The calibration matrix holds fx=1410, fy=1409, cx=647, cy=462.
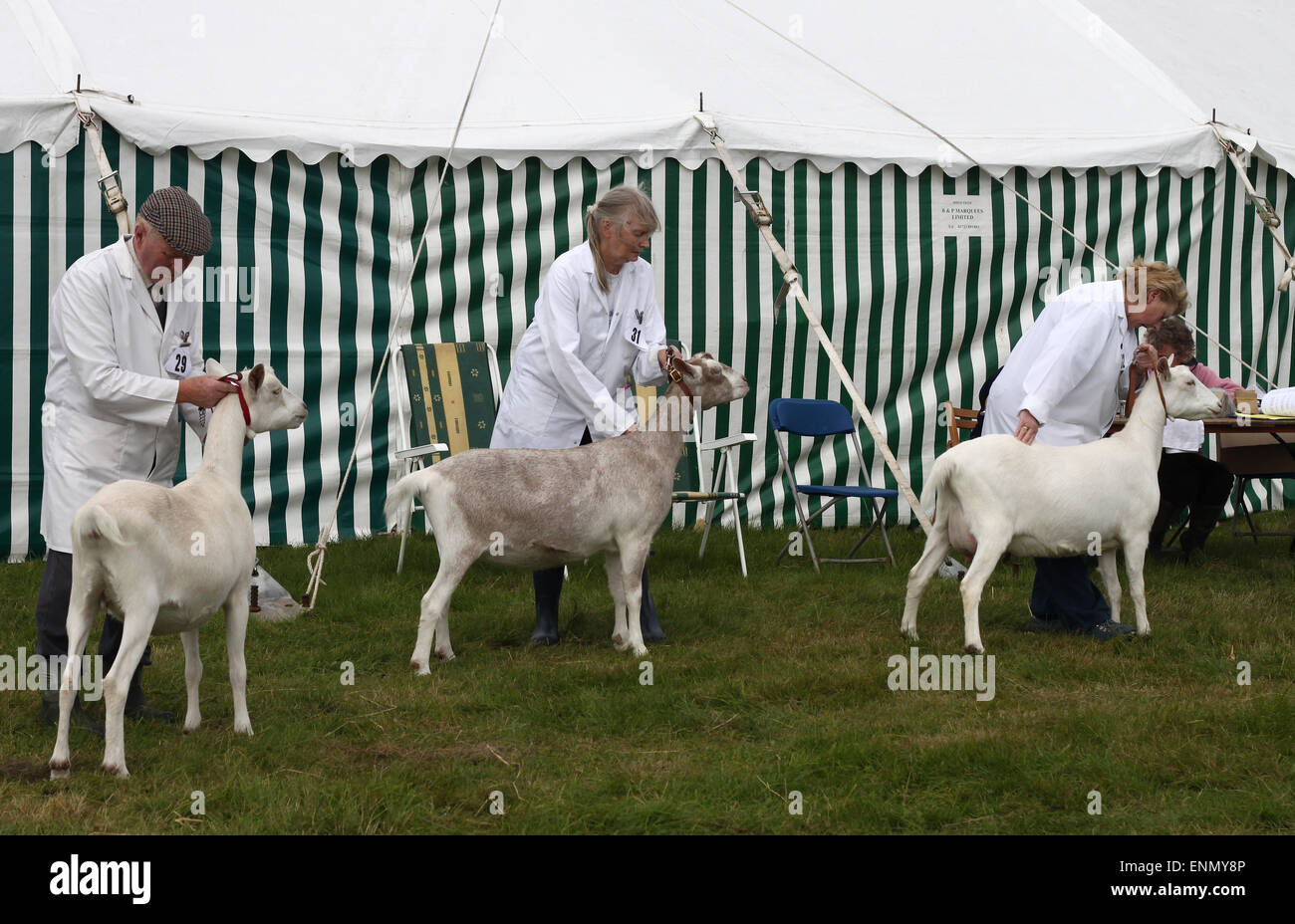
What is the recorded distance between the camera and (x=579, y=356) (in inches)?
263

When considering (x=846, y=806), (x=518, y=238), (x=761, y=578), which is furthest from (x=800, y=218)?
(x=846, y=806)

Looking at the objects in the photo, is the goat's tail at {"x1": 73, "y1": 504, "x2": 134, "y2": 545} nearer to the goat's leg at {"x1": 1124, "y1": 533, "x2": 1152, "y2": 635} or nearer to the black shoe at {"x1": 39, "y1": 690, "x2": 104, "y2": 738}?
the black shoe at {"x1": 39, "y1": 690, "x2": 104, "y2": 738}

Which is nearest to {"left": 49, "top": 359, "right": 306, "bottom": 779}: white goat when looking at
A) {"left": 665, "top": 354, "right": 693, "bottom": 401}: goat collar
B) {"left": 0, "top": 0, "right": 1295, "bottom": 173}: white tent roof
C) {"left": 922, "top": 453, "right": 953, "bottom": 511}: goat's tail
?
{"left": 665, "top": 354, "right": 693, "bottom": 401}: goat collar

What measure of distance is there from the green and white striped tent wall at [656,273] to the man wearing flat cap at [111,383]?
3.99m

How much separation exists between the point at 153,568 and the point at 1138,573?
4.52m

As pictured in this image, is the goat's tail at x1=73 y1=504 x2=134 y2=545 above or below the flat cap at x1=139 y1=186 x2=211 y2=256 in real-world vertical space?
below

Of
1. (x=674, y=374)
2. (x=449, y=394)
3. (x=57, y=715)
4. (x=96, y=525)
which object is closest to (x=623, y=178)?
(x=449, y=394)

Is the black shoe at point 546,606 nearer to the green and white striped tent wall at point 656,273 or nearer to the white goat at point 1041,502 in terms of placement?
the white goat at point 1041,502

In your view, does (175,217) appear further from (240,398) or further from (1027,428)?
(1027,428)

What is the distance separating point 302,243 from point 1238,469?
655 cm

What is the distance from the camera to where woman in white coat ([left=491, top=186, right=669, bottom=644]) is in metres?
6.45

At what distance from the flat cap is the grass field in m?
1.83

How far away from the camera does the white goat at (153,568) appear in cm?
453

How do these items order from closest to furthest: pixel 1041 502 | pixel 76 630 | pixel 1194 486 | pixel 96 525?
pixel 96 525, pixel 76 630, pixel 1041 502, pixel 1194 486
